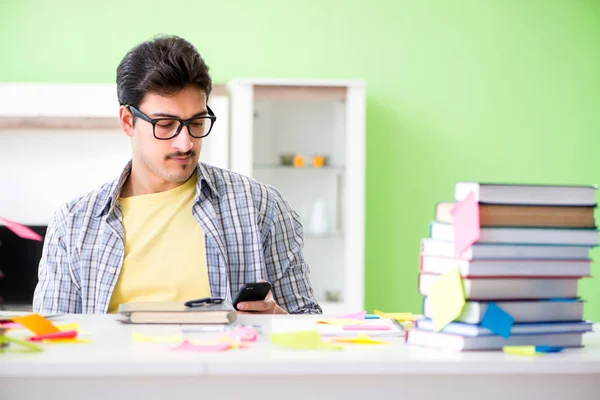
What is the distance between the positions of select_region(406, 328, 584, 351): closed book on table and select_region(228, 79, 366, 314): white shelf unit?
276 centimetres

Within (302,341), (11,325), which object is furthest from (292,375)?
(11,325)

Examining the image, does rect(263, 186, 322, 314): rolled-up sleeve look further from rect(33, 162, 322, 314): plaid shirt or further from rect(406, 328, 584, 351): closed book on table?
rect(406, 328, 584, 351): closed book on table

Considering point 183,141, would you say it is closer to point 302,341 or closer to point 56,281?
point 56,281

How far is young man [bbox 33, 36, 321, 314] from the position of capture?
213 cm

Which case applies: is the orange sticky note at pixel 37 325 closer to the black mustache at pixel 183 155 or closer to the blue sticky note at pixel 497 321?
the blue sticky note at pixel 497 321

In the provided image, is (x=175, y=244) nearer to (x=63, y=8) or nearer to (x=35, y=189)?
(x=35, y=189)

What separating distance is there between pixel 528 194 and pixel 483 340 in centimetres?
24

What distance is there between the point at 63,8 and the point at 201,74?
2.48m

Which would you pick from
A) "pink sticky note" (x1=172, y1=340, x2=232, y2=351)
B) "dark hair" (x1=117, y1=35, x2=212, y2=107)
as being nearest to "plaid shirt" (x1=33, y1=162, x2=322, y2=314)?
"dark hair" (x1=117, y1=35, x2=212, y2=107)

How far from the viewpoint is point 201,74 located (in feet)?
7.35

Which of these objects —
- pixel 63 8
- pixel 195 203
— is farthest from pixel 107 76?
pixel 195 203

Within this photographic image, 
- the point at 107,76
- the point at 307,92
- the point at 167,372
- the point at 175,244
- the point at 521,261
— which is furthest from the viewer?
the point at 107,76

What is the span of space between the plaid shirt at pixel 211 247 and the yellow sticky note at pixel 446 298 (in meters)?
0.96

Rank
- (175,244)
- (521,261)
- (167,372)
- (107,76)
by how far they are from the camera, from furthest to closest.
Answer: (107,76) → (175,244) → (521,261) → (167,372)
